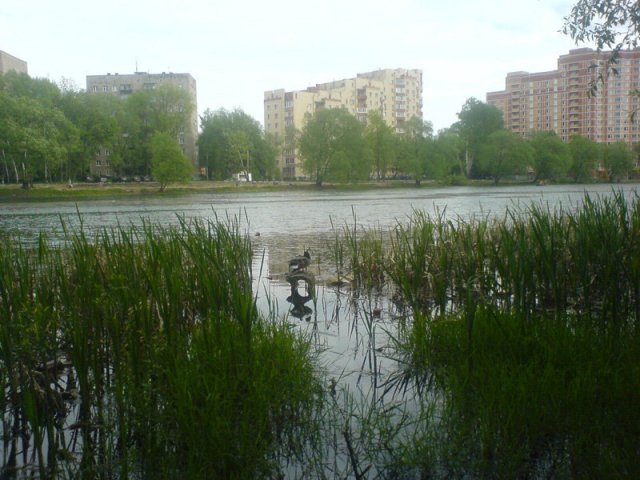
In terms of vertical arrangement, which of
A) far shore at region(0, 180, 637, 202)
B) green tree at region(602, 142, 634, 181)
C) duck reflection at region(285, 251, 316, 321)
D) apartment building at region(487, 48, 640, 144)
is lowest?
duck reflection at region(285, 251, 316, 321)

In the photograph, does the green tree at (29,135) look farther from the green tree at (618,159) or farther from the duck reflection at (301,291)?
the duck reflection at (301,291)

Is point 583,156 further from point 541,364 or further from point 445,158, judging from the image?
point 541,364

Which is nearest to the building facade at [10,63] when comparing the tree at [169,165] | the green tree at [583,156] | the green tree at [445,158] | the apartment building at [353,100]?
the tree at [169,165]

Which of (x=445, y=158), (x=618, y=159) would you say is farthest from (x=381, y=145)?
(x=618, y=159)

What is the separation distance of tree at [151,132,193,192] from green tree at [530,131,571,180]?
123 feet

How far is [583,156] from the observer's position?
5303cm

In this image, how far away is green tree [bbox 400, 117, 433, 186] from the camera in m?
88.6

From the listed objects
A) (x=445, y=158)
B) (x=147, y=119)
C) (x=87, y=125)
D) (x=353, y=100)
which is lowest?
(x=445, y=158)

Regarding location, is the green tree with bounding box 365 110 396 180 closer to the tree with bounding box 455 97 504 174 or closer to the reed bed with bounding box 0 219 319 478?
the tree with bounding box 455 97 504 174

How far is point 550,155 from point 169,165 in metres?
39.7

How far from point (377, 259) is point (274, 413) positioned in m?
4.89

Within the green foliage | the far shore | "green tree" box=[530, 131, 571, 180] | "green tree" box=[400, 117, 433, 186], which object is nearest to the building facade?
the green foliage

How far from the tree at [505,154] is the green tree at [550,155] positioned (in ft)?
3.41

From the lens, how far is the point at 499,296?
5.15 metres
